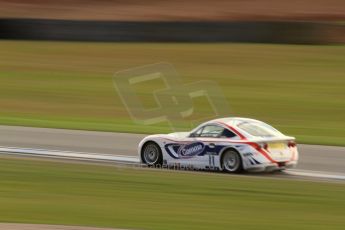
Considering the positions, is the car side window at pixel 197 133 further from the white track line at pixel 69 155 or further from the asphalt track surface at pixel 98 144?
the asphalt track surface at pixel 98 144

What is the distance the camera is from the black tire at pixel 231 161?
16.0 meters

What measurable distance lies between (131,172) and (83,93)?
46.7 feet

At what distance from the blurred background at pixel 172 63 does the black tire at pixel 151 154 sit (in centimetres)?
759

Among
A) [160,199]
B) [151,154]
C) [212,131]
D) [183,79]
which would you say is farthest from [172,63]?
[160,199]

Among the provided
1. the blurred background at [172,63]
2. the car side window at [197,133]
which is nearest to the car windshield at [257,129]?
the car side window at [197,133]

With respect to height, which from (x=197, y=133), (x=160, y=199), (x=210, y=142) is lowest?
(x=160, y=199)

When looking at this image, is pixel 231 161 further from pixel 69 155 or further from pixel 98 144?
pixel 98 144

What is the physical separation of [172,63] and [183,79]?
2019 millimetres

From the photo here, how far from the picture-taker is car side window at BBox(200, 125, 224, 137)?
650 inches

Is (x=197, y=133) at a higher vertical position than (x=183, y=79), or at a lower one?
lower

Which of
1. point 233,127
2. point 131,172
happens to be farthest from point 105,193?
point 233,127

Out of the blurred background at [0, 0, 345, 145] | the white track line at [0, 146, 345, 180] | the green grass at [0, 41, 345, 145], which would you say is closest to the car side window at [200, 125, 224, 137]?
the white track line at [0, 146, 345, 180]

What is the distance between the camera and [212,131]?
54.5ft

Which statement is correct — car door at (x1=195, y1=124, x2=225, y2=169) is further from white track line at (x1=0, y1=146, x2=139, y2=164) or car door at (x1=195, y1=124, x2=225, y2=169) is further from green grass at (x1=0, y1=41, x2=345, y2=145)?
green grass at (x1=0, y1=41, x2=345, y2=145)
